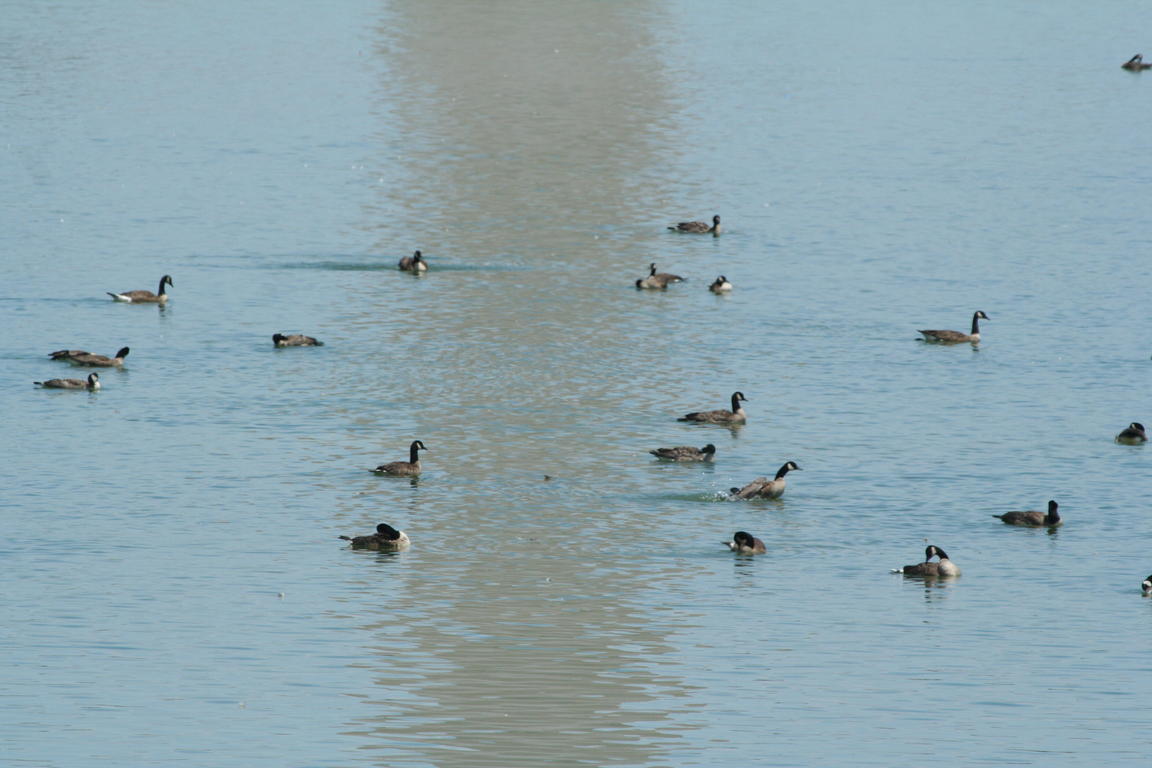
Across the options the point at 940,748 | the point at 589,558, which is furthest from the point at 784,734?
the point at 589,558

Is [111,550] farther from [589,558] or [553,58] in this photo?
[553,58]

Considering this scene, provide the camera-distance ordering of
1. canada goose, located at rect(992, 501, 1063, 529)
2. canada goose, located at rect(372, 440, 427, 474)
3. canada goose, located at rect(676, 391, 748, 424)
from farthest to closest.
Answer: canada goose, located at rect(676, 391, 748, 424) → canada goose, located at rect(372, 440, 427, 474) → canada goose, located at rect(992, 501, 1063, 529)

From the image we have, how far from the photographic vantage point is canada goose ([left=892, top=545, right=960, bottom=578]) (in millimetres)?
31234

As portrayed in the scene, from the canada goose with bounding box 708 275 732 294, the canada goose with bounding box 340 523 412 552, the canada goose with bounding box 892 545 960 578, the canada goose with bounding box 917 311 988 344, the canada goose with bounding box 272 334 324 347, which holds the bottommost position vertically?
the canada goose with bounding box 340 523 412 552

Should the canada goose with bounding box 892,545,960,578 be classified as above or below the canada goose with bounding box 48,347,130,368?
below

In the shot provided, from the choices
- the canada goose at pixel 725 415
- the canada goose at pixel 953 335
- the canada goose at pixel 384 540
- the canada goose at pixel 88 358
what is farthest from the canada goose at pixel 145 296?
the canada goose at pixel 384 540

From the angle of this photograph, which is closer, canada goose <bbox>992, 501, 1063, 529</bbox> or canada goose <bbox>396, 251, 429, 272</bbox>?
canada goose <bbox>992, 501, 1063, 529</bbox>

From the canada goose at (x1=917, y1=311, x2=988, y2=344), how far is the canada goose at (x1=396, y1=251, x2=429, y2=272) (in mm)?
16117

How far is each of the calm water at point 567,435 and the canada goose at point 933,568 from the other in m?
0.26

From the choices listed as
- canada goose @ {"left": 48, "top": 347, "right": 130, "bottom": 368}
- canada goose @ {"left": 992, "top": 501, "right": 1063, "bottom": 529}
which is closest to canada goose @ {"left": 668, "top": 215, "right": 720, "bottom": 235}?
canada goose @ {"left": 48, "top": 347, "right": 130, "bottom": 368}

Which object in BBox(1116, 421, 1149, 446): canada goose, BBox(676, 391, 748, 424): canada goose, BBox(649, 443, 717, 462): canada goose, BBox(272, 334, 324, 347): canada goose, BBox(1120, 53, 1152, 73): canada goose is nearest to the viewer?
BBox(649, 443, 717, 462): canada goose

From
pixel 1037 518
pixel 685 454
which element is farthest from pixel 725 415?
pixel 1037 518

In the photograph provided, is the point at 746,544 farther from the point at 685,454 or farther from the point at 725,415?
the point at 725,415

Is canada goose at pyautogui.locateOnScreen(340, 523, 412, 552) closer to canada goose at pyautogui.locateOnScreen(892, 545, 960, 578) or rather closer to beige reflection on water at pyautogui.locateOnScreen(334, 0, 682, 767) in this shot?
beige reflection on water at pyautogui.locateOnScreen(334, 0, 682, 767)
